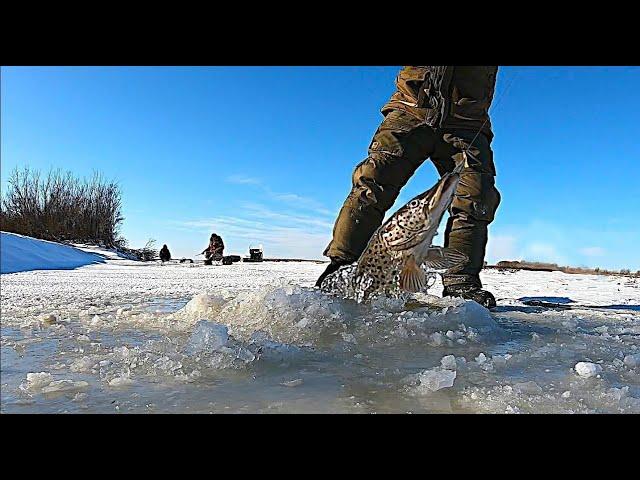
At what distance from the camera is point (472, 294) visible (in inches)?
97.0

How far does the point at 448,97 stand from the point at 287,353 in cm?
177

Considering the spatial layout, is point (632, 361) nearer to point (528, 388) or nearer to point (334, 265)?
point (528, 388)

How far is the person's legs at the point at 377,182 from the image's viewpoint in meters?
2.38

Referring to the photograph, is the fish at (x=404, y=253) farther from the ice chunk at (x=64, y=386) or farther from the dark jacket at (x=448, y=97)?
the ice chunk at (x=64, y=386)

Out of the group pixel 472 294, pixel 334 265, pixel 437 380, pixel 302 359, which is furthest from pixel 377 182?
pixel 437 380

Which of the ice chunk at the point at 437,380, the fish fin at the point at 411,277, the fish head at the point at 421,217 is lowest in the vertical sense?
the ice chunk at the point at 437,380

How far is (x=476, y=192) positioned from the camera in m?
2.44

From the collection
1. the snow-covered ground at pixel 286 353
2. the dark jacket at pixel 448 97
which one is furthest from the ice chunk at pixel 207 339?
the dark jacket at pixel 448 97

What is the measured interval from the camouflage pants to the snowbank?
47.6 inches

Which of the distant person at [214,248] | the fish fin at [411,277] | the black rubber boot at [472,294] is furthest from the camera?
the distant person at [214,248]

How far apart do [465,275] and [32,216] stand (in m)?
2.05

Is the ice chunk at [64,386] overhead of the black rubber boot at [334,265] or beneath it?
beneath

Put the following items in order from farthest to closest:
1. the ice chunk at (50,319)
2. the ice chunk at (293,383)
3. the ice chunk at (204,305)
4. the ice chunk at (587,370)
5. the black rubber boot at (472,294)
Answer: the black rubber boot at (472,294) → the ice chunk at (204,305) → the ice chunk at (50,319) → the ice chunk at (587,370) → the ice chunk at (293,383)
